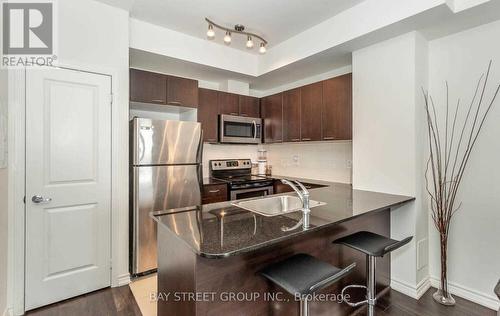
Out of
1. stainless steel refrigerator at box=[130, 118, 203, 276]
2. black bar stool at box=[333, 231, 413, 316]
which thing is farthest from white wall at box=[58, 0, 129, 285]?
black bar stool at box=[333, 231, 413, 316]

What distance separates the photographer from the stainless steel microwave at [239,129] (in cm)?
351

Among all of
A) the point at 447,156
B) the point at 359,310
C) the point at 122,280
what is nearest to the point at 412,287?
the point at 359,310

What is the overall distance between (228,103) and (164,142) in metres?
1.28

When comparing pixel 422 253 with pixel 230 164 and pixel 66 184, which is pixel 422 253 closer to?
pixel 230 164

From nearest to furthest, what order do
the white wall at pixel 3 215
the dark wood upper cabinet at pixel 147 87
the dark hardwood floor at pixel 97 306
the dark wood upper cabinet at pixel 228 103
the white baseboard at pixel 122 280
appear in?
the white wall at pixel 3 215 < the dark hardwood floor at pixel 97 306 < the white baseboard at pixel 122 280 < the dark wood upper cabinet at pixel 147 87 < the dark wood upper cabinet at pixel 228 103

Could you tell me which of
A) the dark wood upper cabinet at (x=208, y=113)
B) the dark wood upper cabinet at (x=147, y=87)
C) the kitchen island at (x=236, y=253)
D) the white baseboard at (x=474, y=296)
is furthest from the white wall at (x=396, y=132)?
the dark wood upper cabinet at (x=147, y=87)

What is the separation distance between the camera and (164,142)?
2682mm

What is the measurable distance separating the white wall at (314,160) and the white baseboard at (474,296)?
1.44 meters

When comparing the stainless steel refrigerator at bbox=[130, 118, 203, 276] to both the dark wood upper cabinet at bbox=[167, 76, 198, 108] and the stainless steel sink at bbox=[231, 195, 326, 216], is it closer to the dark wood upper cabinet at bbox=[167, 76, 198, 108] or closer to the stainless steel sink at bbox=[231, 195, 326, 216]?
the dark wood upper cabinet at bbox=[167, 76, 198, 108]

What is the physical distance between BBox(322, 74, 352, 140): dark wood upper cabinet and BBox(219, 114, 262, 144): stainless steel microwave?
1.07 m

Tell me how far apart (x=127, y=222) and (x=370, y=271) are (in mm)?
2210

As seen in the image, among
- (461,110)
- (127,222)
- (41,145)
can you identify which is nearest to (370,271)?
(461,110)

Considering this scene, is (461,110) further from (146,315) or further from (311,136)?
(146,315)

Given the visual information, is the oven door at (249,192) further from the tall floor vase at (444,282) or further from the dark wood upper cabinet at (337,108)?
the tall floor vase at (444,282)
